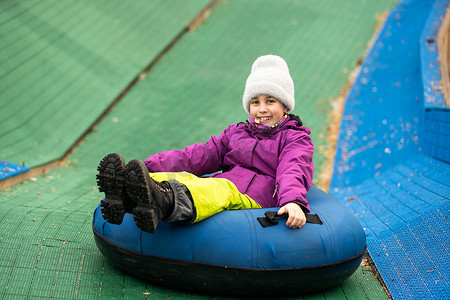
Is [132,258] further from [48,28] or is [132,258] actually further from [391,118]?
[48,28]

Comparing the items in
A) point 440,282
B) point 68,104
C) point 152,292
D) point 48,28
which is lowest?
point 68,104

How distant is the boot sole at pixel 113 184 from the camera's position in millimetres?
2236

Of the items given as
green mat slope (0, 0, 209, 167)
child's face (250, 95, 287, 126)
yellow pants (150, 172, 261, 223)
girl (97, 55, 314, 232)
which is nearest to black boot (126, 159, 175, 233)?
girl (97, 55, 314, 232)

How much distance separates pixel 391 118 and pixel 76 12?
4423 millimetres

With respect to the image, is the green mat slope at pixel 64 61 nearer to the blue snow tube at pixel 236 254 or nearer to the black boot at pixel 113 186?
the blue snow tube at pixel 236 254

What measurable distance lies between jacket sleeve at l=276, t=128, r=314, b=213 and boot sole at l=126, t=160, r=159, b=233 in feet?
2.28

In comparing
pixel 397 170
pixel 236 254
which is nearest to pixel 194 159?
pixel 236 254

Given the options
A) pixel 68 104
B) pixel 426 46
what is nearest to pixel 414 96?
pixel 426 46

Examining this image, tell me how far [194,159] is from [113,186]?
90 centimetres

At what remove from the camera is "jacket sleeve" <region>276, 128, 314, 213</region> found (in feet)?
8.36

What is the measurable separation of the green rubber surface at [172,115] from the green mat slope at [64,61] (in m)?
0.06

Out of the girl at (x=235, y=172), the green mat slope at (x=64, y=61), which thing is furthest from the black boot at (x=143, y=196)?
the green mat slope at (x=64, y=61)

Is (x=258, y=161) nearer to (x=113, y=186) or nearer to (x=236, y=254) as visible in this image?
(x=236, y=254)

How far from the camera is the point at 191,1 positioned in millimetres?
8469
